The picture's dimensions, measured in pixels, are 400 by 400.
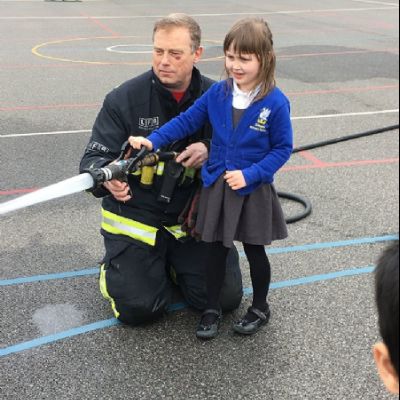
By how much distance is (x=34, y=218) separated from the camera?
4.68 metres

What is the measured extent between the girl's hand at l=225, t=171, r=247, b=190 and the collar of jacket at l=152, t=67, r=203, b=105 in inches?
26.2

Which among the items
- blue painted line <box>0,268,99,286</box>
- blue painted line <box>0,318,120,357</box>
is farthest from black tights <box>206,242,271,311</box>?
blue painted line <box>0,268,99,286</box>

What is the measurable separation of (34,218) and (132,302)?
1783mm

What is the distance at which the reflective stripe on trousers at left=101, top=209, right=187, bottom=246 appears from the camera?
11.0 ft

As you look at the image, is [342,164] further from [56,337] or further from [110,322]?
[56,337]

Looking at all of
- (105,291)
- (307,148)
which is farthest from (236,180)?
(307,148)

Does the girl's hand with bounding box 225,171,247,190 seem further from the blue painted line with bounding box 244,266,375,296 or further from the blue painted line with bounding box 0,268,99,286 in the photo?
the blue painted line with bounding box 0,268,99,286

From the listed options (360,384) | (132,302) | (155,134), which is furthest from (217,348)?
(155,134)

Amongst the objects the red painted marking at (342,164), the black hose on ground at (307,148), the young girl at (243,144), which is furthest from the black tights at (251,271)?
the red painted marking at (342,164)

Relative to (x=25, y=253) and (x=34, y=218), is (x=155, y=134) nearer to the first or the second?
(x=25, y=253)

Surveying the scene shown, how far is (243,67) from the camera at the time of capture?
2.76m

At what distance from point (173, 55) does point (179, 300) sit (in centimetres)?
145

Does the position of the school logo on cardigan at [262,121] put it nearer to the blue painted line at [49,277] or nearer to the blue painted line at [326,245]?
the blue painted line at [326,245]

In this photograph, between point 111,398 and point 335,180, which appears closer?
point 111,398
